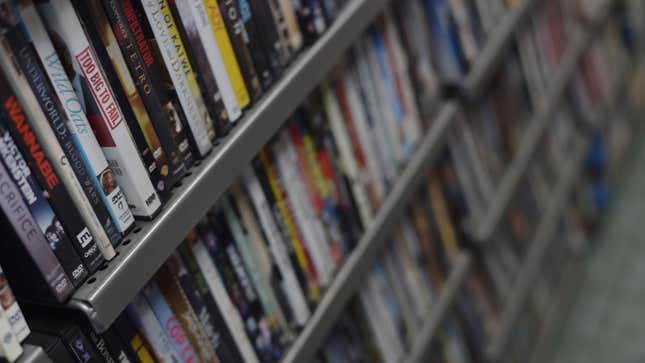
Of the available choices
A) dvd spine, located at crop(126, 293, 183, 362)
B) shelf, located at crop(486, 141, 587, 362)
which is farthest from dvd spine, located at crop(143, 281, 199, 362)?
shelf, located at crop(486, 141, 587, 362)

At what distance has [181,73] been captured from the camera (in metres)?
0.79

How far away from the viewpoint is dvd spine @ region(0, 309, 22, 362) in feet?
2.01

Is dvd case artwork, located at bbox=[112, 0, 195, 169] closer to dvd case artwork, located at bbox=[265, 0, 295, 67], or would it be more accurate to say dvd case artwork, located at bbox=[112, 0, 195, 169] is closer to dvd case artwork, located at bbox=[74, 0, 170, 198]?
dvd case artwork, located at bbox=[74, 0, 170, 198]

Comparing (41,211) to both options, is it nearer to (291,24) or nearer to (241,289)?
(241,289)

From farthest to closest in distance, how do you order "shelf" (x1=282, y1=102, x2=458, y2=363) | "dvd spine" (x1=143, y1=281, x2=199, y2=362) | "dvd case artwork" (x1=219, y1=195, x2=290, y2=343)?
"shelf" (x1=282, y1=102, x2=458, y2=363) < "dvd case artwork" (x1=219, y1=195, x2=290, y2=343) < "dvd spine" (x1=143, y1=281, x2=199, y2=362)

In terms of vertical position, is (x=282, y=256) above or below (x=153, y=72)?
below

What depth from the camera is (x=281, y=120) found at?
912mm

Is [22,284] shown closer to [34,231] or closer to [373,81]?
[34,231]

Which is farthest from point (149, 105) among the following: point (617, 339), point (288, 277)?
point (617, 339)

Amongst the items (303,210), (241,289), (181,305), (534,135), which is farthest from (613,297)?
(181,305)

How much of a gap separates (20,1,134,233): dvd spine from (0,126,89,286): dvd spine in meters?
0.06

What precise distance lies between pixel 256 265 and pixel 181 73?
321mm

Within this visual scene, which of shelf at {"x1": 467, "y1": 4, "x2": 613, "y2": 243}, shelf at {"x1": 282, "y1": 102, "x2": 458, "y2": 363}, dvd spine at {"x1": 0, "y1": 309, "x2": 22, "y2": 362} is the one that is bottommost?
shelf at {"x1": 467, "y1": 4, "x2": 613, "y2": 243}

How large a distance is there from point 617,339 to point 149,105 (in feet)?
5.76
